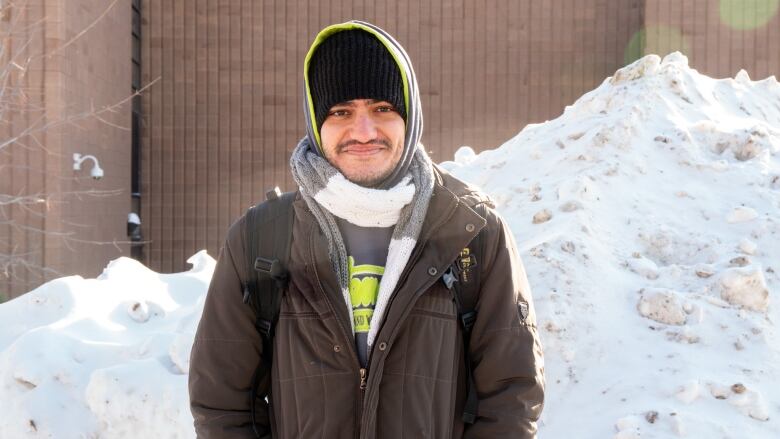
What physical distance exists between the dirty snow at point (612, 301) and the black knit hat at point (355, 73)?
193 centimetres

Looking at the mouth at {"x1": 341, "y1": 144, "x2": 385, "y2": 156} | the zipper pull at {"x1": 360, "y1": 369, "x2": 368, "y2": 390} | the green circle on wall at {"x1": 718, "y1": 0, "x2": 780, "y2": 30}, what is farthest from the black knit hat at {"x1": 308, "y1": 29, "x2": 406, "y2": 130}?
the green circle on wall at {"x1": 718, "y1": 0, "x2": 780, "y2": 30}

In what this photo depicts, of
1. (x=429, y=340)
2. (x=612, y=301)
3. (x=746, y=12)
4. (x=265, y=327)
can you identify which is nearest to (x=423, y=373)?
(x=429, y=340)

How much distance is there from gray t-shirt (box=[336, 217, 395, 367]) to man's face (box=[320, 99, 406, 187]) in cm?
13

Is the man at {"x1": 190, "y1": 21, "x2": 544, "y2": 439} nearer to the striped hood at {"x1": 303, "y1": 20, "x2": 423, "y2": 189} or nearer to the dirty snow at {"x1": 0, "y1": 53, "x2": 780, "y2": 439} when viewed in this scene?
the striped hood at {"x1": 303, "y1": 20, "x2": 423, "y2": 189}

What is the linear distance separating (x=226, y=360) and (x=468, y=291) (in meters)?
0.62

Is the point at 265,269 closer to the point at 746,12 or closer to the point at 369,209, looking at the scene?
the point at 369,209

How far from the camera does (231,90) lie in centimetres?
1109

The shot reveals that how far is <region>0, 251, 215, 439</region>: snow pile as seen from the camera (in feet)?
12.3

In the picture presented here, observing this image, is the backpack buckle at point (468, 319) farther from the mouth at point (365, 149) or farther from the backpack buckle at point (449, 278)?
the mouth at point (365, 149)

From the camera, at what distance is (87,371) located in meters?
4.03

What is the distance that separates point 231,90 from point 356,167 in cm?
961

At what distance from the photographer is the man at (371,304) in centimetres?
178

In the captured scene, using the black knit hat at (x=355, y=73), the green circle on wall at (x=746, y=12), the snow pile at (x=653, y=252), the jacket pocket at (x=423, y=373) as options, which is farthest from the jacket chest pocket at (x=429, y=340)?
the green circle on wall at (x=746, y=12)

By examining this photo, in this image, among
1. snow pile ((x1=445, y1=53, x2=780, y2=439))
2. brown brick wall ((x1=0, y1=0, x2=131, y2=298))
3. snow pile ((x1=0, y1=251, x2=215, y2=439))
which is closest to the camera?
snow pile ((x1=445, y1=53, x2=780, y2=439))
